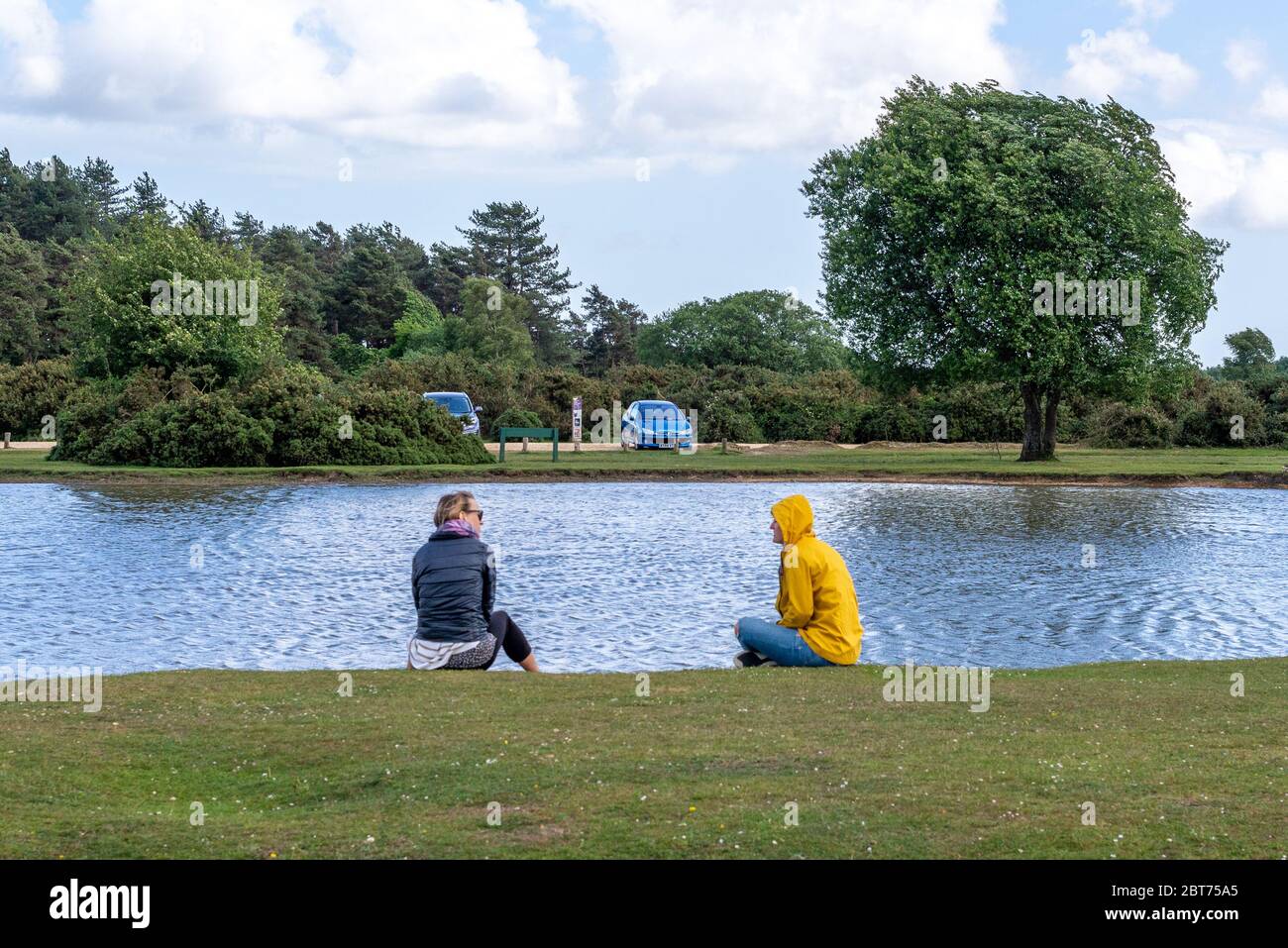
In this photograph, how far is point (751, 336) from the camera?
320 feet

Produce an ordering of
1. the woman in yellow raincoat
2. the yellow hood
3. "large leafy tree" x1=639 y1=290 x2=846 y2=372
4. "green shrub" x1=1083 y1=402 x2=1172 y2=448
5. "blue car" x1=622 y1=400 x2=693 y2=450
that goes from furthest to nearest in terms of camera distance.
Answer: "large leafy tree" x1=639 y1=290 x2=846 y2=372 → "green shrub" x1=1083 y1=402 x2=1172 y2=448 → "blue car" x1=622 y1=400 x2=693 y2=450 → the woman in yellow raincoat → the yellow hood

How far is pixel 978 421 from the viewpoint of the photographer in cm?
6419

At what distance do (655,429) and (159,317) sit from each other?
19649 mm

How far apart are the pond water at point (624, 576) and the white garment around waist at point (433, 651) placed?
105 inches

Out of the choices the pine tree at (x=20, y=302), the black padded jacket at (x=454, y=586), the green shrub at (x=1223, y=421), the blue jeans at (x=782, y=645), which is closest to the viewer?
the black padded jacket at (x=454, y=586)

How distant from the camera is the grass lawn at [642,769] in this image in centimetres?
676

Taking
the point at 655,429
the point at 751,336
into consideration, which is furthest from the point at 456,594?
the point at 751,336

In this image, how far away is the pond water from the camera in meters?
16.0

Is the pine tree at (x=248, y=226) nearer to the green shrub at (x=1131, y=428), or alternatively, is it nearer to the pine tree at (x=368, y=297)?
the pine tree at (x=368, y=297)

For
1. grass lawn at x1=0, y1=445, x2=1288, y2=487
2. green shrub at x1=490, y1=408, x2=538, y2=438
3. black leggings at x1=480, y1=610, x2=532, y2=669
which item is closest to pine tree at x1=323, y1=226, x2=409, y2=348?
green shrub at x1=490, y1=408, x2=538, y2=438

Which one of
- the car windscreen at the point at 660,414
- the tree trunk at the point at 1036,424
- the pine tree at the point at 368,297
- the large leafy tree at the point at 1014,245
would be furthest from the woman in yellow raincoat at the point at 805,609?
the pine tree at the point at 368,297

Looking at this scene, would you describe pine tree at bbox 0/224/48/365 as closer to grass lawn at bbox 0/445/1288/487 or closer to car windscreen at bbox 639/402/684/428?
grass lawn at bbox 0/445/1288/487

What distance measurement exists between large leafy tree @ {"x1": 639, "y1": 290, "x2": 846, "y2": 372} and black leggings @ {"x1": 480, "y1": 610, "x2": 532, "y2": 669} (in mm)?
81282
